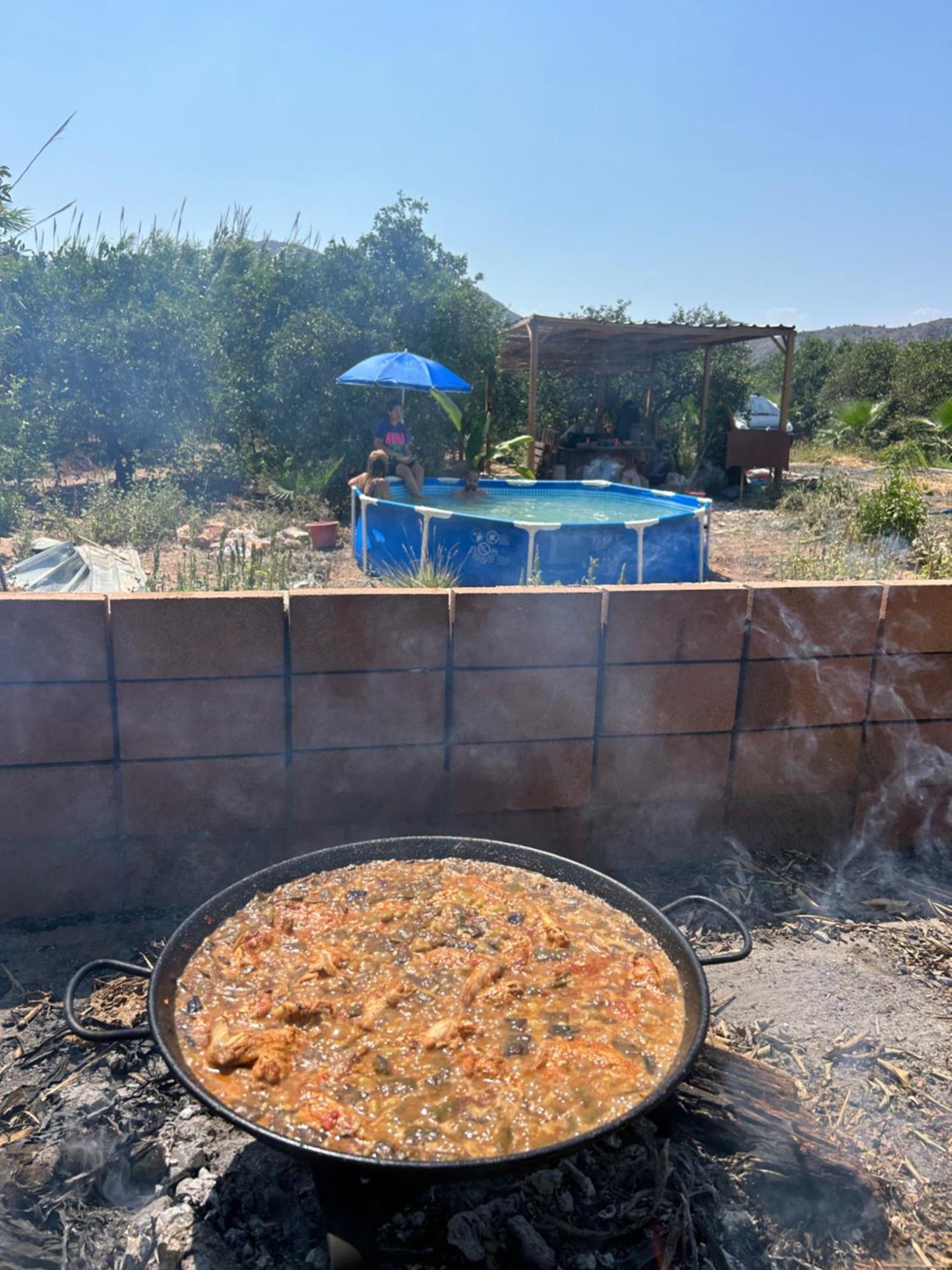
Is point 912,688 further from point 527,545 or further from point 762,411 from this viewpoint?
point 762,411

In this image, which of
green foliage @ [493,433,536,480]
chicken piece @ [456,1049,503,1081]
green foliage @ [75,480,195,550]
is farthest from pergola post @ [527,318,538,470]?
chicken piece @ [456,1049,503,1081]

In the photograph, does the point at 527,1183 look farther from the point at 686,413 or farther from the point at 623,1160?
the point at 686,413

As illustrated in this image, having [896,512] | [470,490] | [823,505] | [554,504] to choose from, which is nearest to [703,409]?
[554,504]

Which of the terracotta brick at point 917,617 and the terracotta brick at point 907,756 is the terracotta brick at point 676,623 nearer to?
the terracotta brick at point 917,617

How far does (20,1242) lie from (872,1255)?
193 cm

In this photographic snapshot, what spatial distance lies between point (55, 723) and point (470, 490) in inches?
403

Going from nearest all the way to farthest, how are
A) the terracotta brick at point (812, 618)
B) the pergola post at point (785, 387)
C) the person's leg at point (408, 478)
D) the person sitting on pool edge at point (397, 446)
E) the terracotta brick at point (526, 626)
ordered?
the terracotta brick at point (526, 626)
the terracotta brick at point (812, 618)
the person's leg at point (408, 478)
the person sitting on pool edge at point (397, 446)
the pergola post at point (785, 387)

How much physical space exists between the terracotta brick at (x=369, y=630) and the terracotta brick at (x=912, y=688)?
1.83 metres

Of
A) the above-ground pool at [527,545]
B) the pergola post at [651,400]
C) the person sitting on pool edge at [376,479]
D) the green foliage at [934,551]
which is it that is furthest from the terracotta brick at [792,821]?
the pergola post at [651,400]

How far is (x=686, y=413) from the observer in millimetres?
22469

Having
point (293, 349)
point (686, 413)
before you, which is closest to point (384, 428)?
point (293, 349)

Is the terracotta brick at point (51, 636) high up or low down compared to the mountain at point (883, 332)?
down

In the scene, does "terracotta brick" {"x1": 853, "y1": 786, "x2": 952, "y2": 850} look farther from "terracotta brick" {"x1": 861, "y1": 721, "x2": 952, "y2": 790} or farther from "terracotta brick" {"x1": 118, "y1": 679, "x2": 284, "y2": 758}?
"terracotta brick" {"x1": 118, "y1": 679, "x2": 284, "y2": 758}

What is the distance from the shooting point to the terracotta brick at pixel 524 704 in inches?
127
